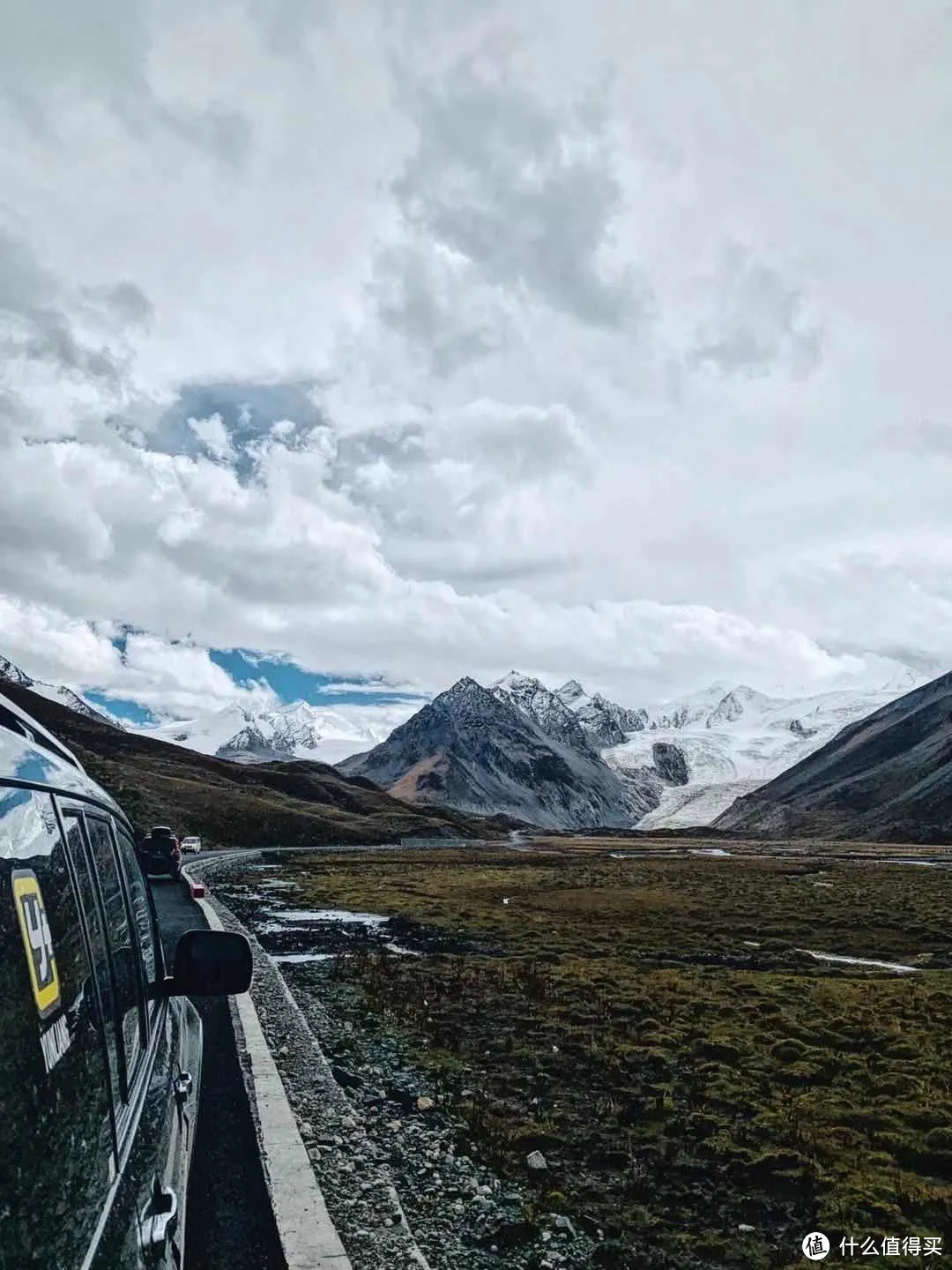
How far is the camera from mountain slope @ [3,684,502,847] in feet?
285

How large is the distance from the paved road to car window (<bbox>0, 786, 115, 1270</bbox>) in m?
3.51

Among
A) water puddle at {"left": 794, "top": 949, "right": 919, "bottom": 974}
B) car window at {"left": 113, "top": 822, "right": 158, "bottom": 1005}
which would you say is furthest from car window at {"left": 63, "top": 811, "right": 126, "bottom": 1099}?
water puddle at {"left": 794, "top": 949, "right": 919, "bottom": 974}

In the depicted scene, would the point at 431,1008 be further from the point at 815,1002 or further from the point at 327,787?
the point at 327,787

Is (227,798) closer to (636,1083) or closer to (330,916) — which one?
(330,916)

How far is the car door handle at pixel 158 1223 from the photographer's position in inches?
129

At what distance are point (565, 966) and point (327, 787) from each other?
469 feet

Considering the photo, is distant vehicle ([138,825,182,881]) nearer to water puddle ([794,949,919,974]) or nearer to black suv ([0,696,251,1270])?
water puddle ([794,949,919,974])

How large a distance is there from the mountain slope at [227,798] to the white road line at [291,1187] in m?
57.6

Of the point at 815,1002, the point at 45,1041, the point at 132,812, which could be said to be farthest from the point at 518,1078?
the point at 132,812

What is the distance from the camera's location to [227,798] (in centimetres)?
10075

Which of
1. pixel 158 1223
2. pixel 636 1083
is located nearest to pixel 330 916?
pixel 636 1083

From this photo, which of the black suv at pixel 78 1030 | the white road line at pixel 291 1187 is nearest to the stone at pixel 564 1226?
the white road line at pixel 291 1187

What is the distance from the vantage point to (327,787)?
158625 mm

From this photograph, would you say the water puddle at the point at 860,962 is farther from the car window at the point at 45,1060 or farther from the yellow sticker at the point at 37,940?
the yellow sticker at the point at 37,940
